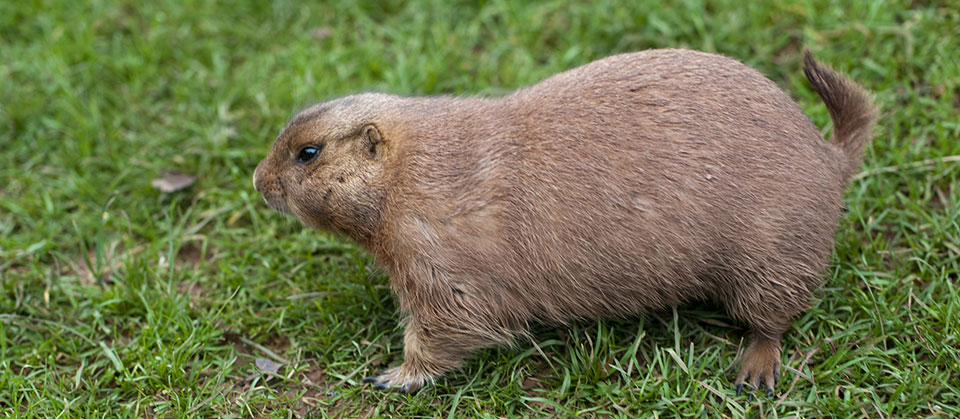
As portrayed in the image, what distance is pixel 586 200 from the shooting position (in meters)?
3.73

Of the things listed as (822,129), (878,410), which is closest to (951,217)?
(822,129)

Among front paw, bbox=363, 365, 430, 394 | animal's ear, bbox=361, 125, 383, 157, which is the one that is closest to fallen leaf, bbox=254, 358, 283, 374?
front paw, bbox=363, 365, 430, 394

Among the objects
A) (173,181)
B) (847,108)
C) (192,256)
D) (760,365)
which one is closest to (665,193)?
(760,365)

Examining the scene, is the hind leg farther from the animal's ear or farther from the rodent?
the animal's ear

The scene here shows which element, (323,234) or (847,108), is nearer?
(847,108)

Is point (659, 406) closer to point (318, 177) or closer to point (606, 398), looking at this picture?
point (606, 398)

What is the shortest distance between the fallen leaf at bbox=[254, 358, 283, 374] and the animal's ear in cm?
125

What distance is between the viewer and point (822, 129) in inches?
203

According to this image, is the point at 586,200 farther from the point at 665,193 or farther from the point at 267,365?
the point at 267,365

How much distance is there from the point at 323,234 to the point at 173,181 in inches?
47.6

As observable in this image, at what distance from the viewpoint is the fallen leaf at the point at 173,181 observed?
5453 mm

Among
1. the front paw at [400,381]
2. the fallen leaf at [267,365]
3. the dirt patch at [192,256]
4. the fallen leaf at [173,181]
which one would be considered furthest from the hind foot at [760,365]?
the fallen leaf at [173,181]

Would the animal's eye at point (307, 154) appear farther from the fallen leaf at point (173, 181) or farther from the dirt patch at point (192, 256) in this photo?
the fallen leaf at point (173, 181)

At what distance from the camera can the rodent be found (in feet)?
12.2
